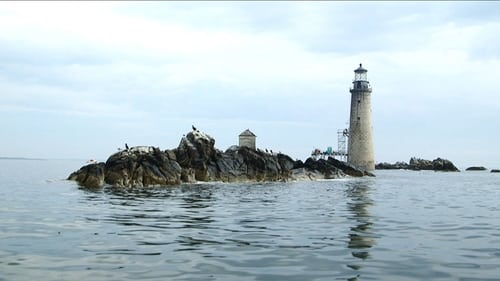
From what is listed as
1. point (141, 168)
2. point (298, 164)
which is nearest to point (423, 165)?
point (298, 164)

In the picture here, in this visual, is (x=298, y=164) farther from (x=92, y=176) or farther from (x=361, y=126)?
(x=92, y=176)

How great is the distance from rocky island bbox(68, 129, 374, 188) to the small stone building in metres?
8.04

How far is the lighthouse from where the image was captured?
9331 cm

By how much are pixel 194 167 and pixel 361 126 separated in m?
47.2

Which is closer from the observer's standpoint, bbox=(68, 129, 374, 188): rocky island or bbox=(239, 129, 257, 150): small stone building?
bbox=(68, 129, 374, 188): rocky island

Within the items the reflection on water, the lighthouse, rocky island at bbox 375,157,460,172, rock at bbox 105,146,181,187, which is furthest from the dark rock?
rocky island at bbox 375,157,460,172

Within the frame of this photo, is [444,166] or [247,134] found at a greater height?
[247,134]

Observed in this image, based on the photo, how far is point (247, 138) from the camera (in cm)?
7962

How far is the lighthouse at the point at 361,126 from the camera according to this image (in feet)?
306

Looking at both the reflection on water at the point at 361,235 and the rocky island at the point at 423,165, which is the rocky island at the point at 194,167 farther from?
the rocky island at the point at 423,165

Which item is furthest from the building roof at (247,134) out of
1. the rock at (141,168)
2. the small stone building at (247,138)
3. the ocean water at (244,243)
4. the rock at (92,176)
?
the ocean water at (244,243)

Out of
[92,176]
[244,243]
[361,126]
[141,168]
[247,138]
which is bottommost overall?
[244,243]

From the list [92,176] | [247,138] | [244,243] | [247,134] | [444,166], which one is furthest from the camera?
[444,166]

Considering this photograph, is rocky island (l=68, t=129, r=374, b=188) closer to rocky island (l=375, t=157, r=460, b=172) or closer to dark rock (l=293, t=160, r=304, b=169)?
dark rock (l=293, t=160, r=304, b=169)
